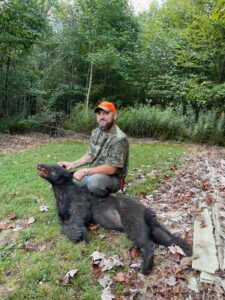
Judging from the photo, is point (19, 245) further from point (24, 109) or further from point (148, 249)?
point (24, 109)

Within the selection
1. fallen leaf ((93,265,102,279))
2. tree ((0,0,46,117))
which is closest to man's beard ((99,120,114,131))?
fallen leaf ((93,265,102,279))

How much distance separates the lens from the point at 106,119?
3664mm

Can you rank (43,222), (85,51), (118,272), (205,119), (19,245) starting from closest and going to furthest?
(118,272)
(19,245)
(43,222)
(205,119)
(85,51)

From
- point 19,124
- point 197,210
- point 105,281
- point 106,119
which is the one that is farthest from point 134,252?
point 19,124

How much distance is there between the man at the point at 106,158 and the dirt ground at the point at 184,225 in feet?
2.65

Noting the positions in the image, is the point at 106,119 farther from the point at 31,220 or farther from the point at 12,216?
the point at 12,216

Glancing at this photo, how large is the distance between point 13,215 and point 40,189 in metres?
0.98

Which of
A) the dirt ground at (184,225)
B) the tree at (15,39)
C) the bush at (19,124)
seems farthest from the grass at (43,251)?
the bush at (19,124)

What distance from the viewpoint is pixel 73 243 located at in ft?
10.0

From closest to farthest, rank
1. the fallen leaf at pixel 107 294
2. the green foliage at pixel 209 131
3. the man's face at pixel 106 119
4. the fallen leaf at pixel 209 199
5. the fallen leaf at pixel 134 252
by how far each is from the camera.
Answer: the fallen leaf at pixel 107 294, the fallen leaf at pixel 134 252, the man's face at pixel 106 119, the fallen leaf at pixel 209 199, the green foliage at pixel 209 131

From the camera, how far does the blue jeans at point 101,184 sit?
139 inches

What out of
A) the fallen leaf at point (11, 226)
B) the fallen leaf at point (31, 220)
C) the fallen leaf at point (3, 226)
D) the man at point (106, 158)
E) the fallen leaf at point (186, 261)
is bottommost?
the fallen leaf at point (3, 226)

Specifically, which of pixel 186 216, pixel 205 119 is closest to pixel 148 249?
pixel 186 216

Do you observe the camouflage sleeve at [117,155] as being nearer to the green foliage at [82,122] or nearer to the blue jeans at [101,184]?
the blue jeans at [101,184]
